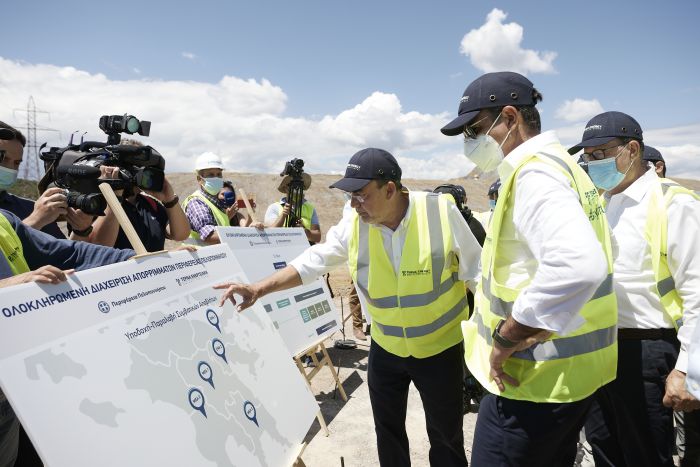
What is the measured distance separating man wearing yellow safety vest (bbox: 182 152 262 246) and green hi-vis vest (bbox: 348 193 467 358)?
87.1 inches

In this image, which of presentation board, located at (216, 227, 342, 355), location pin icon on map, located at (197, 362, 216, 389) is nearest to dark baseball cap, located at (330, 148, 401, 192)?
location pin icon on map, located at (197, 362, 216, 389)

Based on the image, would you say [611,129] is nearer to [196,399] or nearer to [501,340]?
[501,340]

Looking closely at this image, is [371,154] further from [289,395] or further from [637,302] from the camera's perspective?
[637,302]

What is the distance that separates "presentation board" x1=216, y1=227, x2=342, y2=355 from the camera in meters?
3.63

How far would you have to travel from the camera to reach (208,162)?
4.40 metres

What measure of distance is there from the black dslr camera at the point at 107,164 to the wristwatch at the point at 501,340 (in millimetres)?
1920

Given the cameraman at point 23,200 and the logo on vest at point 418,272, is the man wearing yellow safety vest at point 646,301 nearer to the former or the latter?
the logo on vest at point 418,272

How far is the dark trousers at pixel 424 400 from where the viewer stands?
240 cm

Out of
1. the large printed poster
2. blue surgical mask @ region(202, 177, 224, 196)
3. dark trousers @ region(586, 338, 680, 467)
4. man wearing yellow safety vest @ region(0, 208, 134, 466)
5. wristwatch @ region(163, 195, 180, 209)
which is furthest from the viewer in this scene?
blue surgical mask @ region(202, 177, 224, 196)

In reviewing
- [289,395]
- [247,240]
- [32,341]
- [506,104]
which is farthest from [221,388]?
[247,240]

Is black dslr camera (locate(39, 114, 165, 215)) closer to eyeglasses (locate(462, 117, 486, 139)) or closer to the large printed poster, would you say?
the large printed poster

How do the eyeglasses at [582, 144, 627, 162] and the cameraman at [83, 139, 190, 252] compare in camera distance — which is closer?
the eyeglasses at [582, 144, 627, 162]

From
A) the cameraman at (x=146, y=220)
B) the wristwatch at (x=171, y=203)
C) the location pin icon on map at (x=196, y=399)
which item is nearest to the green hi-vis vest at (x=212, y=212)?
the cameraman at (x=146, y=220)

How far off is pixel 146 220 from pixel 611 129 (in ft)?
10.2
